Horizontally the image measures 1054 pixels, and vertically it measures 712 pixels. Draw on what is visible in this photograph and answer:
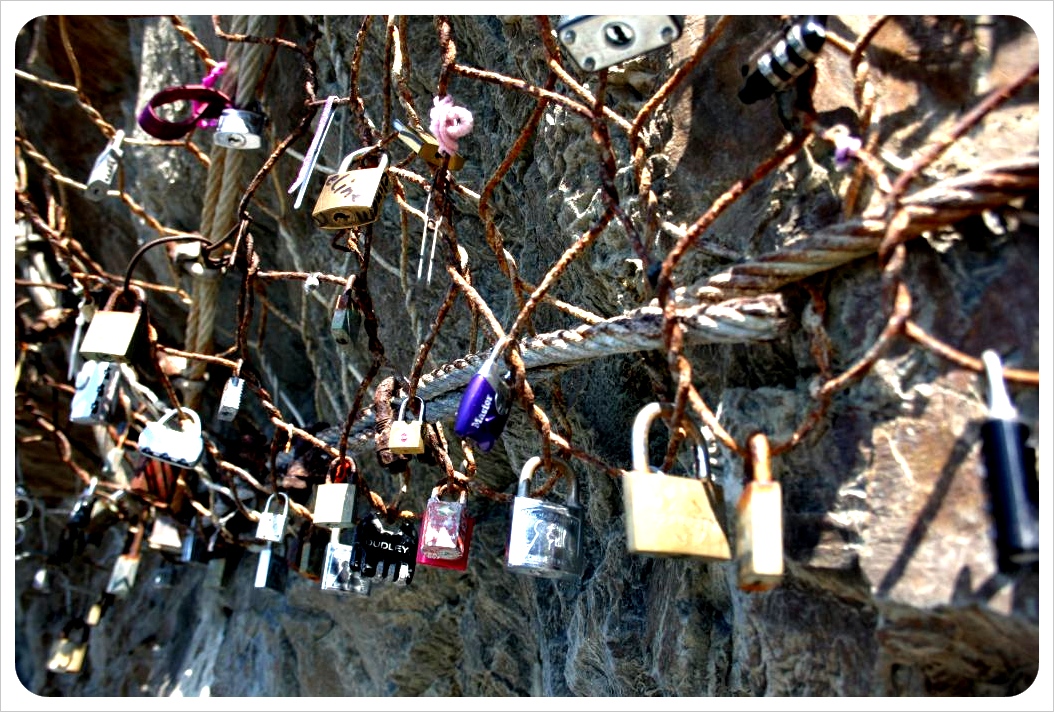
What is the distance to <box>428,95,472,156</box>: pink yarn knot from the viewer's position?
1.26 meters

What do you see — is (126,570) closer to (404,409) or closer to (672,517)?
(404,409)

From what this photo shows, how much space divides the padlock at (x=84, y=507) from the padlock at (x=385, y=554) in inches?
42.8

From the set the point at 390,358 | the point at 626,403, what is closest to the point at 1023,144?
the point at 626,403

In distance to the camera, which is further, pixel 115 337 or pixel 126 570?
pixel 126 570

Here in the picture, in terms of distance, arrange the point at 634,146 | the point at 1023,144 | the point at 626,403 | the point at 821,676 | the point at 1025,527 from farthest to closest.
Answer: the point at 626,403 < the point at 634,146 < the point at 821,676 < the point at 1023,144 < the point at 1025,527

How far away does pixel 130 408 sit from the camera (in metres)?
2.16

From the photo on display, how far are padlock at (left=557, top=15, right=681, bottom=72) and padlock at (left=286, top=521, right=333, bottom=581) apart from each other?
1.10 m

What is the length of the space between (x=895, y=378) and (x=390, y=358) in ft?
4.09

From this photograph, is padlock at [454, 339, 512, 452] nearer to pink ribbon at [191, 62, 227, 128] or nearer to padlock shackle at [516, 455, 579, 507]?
padlock shackle at [516, 455, 579, 507]

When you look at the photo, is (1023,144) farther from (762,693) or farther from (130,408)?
(130,408)

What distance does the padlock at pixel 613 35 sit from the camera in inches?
37.1

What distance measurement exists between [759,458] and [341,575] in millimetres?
861

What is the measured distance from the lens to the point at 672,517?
869mm

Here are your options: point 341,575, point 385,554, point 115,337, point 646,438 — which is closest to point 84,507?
point 115,337
